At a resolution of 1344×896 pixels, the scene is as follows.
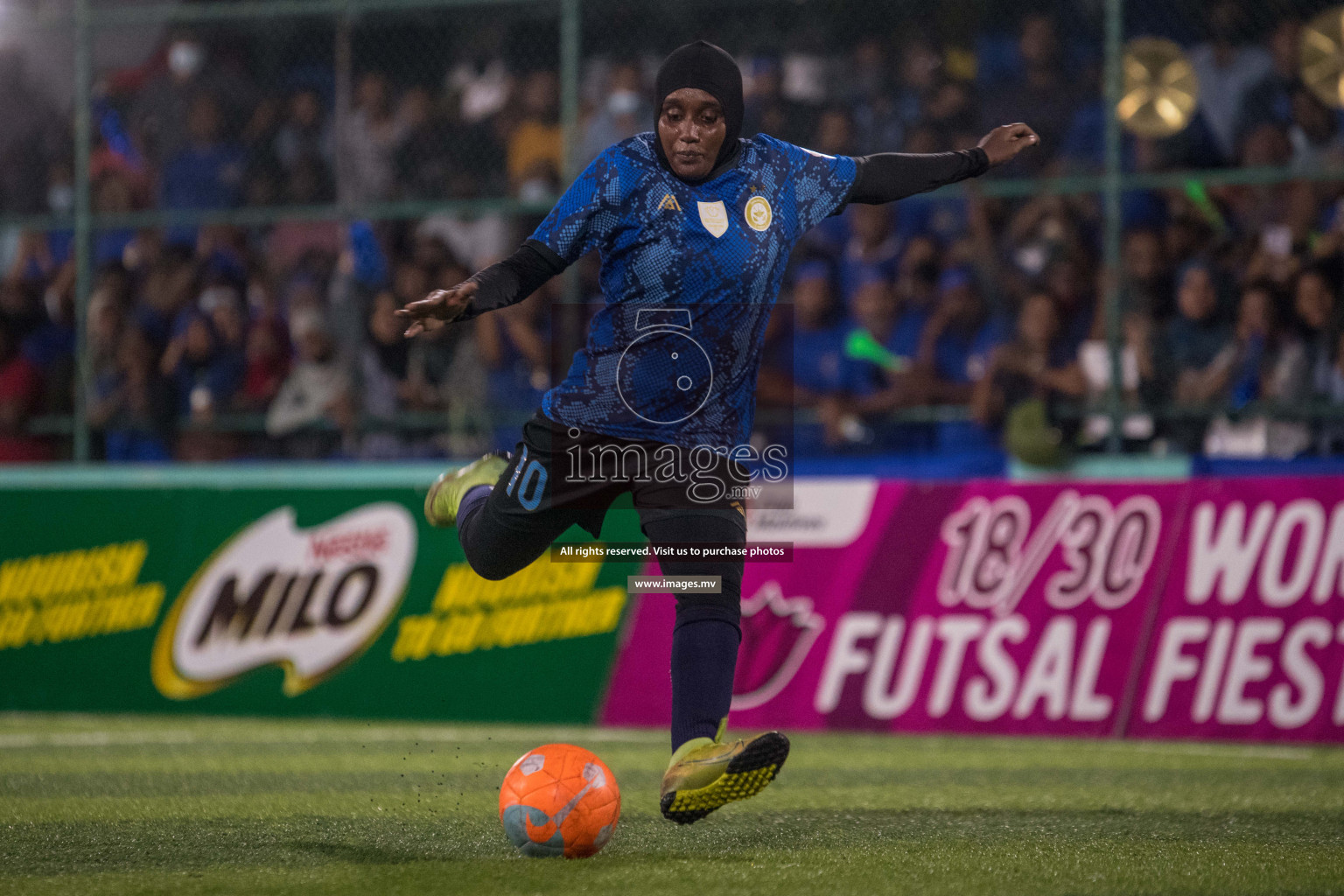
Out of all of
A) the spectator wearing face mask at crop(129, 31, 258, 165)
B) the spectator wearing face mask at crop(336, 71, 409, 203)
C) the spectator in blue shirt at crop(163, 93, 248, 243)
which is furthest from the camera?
the spectator wearing face mask at crop(129, 31, 258, 165)

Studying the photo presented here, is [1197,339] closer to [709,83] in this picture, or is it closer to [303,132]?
[709,83]

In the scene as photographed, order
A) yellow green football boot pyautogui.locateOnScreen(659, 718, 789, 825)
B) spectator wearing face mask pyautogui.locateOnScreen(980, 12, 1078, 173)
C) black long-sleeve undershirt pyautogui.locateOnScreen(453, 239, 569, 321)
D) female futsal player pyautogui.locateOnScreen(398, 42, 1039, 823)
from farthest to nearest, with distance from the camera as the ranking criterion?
spectator wearing face mask pyautogui.locateOnScreen(980, 12, 1078, 173)
female futsal player pyautogui.locateOnScreen(398, 42, 1039, 823)
black long-sleeve undershirt pyautogui.locateOnScreen(453, 239, 569, 321)
yellow green football boot pyautogui.locateOnScreen(659, 718, 789, 825)

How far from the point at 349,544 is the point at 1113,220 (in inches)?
173

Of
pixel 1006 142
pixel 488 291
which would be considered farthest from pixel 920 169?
pixel 488 291

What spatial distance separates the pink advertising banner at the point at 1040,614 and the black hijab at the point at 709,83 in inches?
167

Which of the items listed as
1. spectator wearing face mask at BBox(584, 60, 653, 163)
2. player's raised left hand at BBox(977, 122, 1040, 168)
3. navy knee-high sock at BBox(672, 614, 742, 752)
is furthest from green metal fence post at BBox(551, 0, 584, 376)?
navy knee-high sock at BBox(672, 614, 742, 752)

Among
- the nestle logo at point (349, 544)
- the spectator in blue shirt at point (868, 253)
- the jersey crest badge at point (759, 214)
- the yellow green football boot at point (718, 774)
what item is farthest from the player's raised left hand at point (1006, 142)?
the nestle logo at point (349, 544)

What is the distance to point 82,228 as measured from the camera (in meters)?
10.6

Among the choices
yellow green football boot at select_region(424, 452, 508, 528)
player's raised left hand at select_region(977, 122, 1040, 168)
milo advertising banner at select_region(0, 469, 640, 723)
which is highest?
player's raised left hand at select_region(977, 122, 1040, 168)

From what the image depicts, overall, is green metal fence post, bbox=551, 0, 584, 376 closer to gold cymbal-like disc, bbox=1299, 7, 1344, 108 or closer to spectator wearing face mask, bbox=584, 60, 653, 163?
spectator wearing face mask, bbox=584, 60, 653, 163

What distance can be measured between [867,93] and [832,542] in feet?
10.3

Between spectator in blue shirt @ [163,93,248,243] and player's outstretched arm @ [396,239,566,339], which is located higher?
spectator in blue shirt @ [163,93,248,243]

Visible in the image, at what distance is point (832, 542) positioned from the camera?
9.09 metres

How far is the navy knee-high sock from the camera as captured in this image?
4793mm
